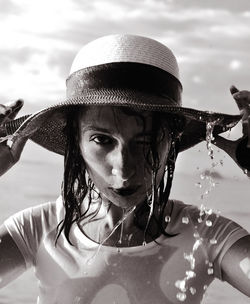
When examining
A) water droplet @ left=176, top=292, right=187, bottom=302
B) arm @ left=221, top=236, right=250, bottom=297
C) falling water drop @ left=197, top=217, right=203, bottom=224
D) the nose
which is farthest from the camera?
falling water drop @ left=197, top=217, right=203, bottom=224

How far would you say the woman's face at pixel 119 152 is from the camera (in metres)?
2.99

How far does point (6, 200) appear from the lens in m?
8.93

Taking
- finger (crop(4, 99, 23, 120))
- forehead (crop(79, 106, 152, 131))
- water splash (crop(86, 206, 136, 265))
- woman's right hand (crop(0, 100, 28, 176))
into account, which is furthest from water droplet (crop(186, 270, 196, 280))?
finger (crop(4, 99, 23, 120))

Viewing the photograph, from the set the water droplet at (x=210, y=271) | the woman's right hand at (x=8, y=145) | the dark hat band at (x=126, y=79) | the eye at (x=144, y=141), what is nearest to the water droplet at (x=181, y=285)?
the water droplet at (x=210, y=271)

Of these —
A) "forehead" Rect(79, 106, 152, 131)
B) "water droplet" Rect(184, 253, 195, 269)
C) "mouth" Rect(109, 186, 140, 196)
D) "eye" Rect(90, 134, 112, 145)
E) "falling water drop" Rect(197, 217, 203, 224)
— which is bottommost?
"water droplet" Rect(184, 253, 195, 269)

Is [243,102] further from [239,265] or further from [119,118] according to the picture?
[239,265]

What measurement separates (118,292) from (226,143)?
35.9 inches

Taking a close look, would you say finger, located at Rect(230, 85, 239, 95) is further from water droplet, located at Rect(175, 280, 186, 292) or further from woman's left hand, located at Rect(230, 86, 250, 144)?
water droplet, located at Rect(175, 280, 186, 292)

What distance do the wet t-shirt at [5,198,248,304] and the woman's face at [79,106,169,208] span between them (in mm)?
319

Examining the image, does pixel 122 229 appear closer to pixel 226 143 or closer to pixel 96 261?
pixel 96 261

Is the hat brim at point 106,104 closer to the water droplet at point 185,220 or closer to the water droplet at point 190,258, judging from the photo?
the water droplet at point 185,220

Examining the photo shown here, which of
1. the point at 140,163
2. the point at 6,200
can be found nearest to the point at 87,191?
the point at 140,163

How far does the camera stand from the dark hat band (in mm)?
3053

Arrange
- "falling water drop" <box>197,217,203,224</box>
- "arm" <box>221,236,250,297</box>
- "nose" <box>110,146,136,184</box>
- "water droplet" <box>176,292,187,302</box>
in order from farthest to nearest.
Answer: "falling water drop" <box>197,217,203,224</box> → "water droplet" <box>176,292,187,302</box> → "arm" <box>221,236,250,297</box> → "nose" <box>110,146,136,184</box>
